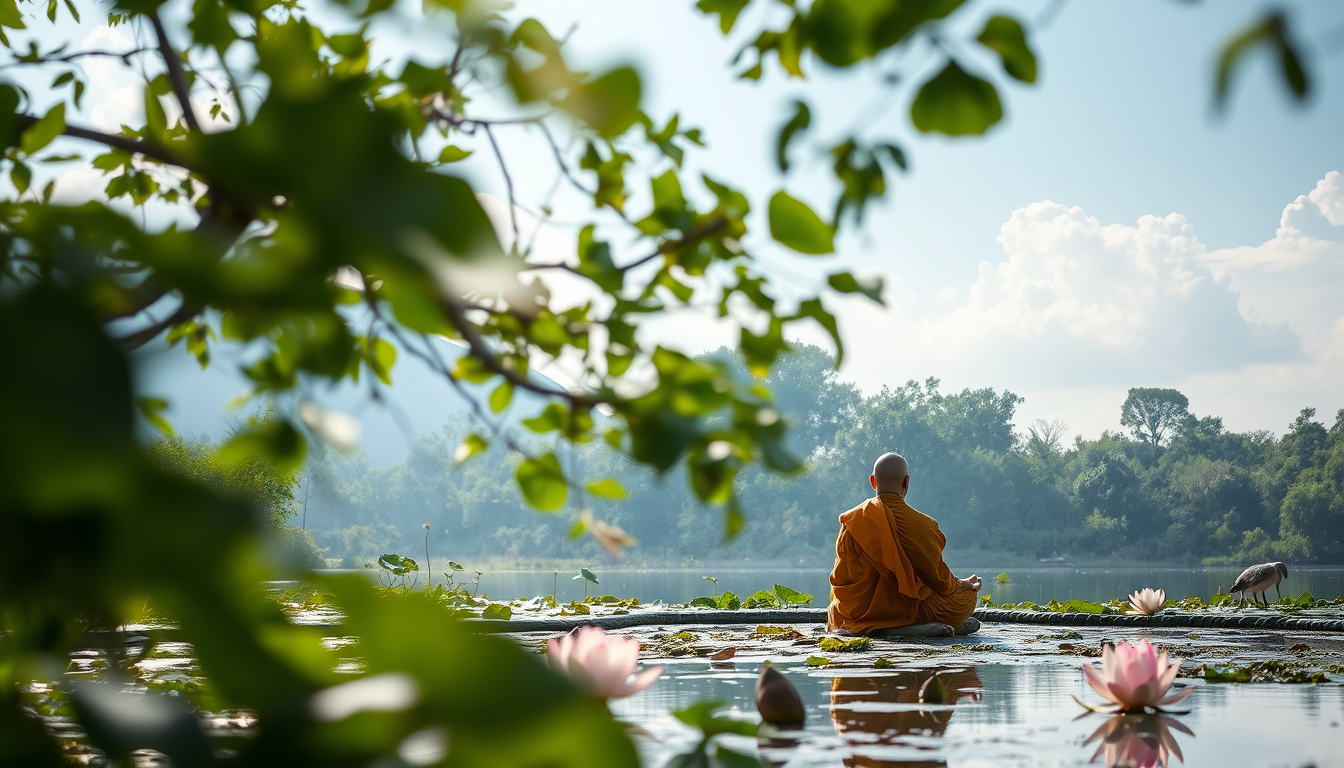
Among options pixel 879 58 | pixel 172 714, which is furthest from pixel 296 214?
pixel 879 58

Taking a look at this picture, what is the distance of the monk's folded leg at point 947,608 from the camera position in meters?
6.33

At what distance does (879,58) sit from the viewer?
2.55 feet

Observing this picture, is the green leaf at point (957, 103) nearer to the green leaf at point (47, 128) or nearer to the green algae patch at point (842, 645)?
the green leaf at point (47, 128)

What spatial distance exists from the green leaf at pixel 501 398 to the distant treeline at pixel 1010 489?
5321 cm

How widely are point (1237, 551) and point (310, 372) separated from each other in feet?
222

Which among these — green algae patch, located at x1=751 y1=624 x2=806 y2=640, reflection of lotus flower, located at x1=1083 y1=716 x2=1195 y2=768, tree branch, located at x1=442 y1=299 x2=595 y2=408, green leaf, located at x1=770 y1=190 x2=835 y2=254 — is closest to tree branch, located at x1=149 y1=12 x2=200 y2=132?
tree branch, located at x1=442 y1=299 x2=595 y2=408

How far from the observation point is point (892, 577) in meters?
6.34

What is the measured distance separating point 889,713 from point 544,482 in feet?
6.11

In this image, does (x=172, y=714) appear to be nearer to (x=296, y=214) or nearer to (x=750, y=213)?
(x=296, y=214)

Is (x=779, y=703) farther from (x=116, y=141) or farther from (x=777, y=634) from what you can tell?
(x=777, y=634)

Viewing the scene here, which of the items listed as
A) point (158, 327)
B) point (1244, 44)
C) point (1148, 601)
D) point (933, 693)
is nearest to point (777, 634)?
point (1148, 601)

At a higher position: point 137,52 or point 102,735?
point 137,52

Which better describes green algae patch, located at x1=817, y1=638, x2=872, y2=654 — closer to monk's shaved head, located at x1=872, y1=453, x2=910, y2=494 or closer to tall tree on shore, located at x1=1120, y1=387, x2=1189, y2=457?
monk's shaved head, located at x1=872, y1=453, x2=910, y2=494

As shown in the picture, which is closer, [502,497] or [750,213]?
[750,213]
